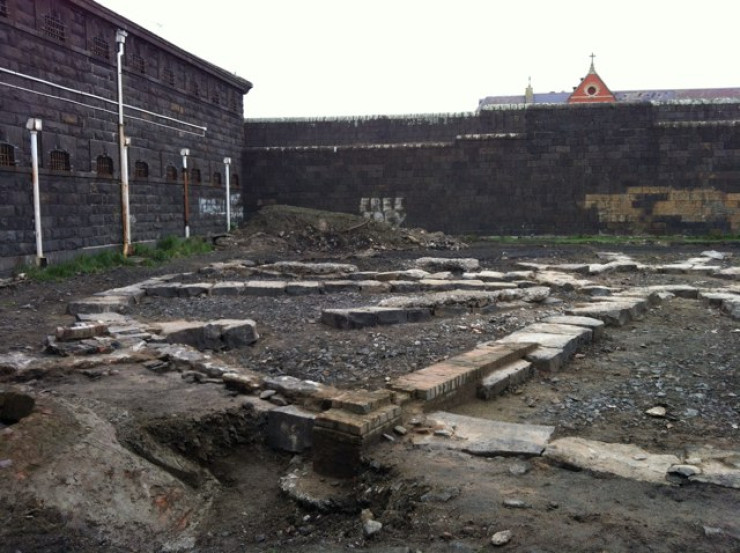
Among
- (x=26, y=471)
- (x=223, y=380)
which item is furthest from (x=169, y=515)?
(x=223, y=380)

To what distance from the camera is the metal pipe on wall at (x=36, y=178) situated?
1155 centimetres

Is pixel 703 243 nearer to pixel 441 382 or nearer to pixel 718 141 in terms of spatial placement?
pixel 718 141

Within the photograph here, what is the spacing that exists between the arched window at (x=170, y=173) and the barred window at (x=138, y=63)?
2443 millimetres

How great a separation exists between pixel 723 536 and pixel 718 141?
19.1 metres

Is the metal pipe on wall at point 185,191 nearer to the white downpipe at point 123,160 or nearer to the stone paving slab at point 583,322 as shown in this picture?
the white downpipe at point 123,160

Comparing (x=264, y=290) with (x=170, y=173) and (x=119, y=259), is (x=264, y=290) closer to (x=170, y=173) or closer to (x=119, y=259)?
(x=119, y=259)

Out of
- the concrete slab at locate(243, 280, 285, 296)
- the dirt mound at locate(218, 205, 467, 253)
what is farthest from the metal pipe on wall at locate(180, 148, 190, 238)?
the concrete slab at locate(243, 280, 285, 296)

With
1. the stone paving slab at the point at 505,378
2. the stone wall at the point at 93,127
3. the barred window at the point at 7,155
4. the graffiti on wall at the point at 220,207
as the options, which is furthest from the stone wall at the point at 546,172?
the stone paving slab at the point at 505,378

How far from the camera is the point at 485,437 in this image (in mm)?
4098

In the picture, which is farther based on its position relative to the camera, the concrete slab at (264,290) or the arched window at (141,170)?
the arched window at (141,170)

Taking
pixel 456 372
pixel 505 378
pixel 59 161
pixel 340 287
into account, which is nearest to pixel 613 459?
pixel 456 372

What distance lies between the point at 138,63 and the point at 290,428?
A: 44.7ft

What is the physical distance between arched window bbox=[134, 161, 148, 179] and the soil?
24.1 ft

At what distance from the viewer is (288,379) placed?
520cm
